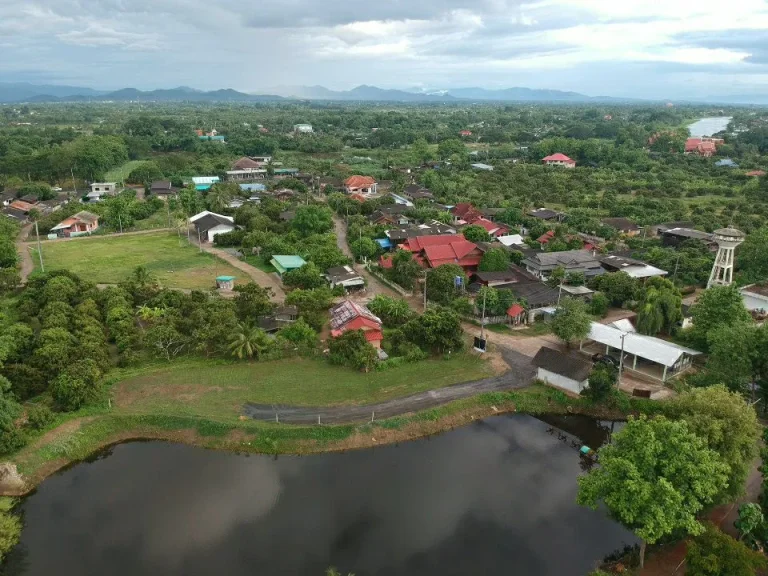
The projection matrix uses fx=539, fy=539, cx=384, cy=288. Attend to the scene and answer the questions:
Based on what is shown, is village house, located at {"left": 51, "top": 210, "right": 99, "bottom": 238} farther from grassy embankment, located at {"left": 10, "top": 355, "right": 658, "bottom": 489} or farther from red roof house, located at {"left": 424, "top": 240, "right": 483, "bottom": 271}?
red roof house, located at {"left": 424, "top": 240, "right": 483, "bottom": 271}

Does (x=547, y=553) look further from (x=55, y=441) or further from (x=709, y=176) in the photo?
(x=709, y=176)

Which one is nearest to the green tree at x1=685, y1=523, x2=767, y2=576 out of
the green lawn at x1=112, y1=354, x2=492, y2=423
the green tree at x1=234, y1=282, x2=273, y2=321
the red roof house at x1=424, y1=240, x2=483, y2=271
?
the green lawn at x1=112, y1=354, x2=492, y2=423

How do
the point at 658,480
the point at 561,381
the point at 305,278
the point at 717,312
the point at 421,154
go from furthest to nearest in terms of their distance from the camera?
the point at 421,154, the point at 305,278, the point at 717,312, the point at 561,381, the point at 658,480

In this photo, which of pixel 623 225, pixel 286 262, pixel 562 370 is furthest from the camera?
pixel 623 225

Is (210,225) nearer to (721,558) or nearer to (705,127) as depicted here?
(721,558)

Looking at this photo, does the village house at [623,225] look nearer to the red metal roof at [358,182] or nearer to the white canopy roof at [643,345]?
the white canopy roof at [643,345]

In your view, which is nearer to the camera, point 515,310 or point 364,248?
point 515,310

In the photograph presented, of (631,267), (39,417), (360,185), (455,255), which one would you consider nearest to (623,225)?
(631,267)
